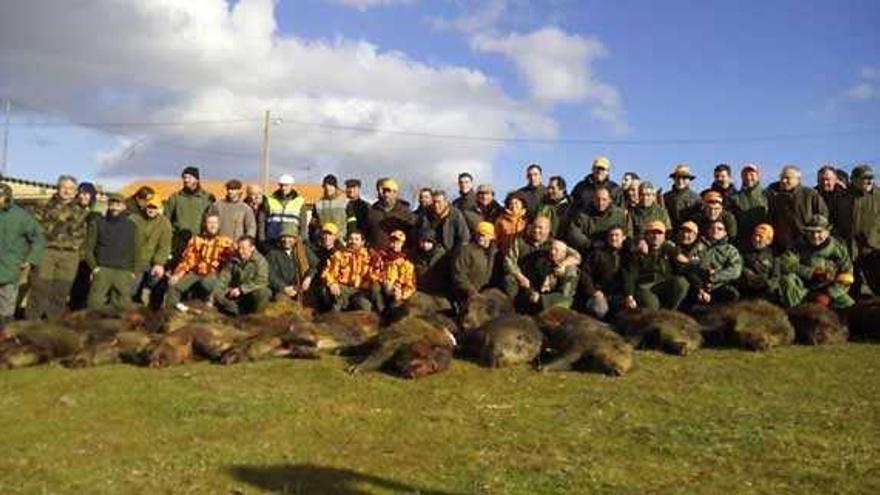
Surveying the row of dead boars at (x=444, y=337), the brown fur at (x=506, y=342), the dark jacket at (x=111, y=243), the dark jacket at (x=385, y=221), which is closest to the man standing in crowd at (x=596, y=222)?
the row of dead boars at (x=444, y=337)

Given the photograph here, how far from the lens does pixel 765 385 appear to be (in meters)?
8.19

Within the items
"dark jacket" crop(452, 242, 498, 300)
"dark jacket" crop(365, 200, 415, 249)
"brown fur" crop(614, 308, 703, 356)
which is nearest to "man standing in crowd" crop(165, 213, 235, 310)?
Answer: "dark jacket" crop(365, 200, 415, 249)

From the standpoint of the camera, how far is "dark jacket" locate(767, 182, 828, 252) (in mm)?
11117

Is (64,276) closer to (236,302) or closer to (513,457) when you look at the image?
(236,302)

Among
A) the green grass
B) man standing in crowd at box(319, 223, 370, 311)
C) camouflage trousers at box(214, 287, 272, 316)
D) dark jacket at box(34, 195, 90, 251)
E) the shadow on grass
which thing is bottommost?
the shadow on grass

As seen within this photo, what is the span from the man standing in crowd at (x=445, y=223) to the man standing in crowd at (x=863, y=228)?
4.31 metres

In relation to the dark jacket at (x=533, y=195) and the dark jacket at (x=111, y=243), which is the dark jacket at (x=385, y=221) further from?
the dark jacket at (x=111, y=243)

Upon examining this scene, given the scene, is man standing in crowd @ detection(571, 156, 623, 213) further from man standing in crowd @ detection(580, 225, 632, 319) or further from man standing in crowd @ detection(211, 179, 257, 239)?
man standing in crowd @ detection(211, 179, 257, 239)

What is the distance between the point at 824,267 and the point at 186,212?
25.3ft

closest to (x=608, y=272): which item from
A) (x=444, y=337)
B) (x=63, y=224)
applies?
(x=444, y=337)

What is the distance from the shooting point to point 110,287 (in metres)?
11.9

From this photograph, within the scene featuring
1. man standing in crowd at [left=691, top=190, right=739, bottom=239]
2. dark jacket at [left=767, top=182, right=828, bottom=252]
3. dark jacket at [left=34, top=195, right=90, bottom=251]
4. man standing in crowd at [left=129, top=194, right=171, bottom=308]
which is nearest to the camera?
man standing in crowd at [left=691, top=190, right=739, bottom=239]

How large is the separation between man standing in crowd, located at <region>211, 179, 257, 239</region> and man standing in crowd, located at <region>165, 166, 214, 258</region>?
324mm

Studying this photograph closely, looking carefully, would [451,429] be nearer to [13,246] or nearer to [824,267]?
[824,267]
